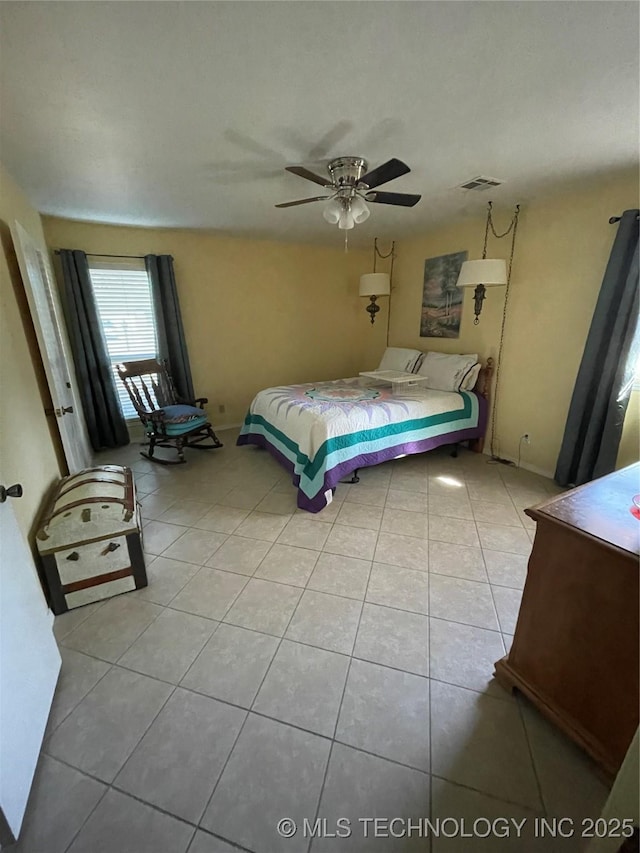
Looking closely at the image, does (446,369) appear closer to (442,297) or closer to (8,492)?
(442,297)

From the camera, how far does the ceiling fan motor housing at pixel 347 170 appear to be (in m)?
1.95

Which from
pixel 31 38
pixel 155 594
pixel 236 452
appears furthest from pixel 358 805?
pixel 236 452

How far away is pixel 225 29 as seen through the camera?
1114 mm

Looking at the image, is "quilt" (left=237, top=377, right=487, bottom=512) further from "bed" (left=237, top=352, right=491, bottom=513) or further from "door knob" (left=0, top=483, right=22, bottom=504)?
"door knob" (left=0, top=483, right=22, bottom=504)

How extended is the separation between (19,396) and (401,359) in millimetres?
3494

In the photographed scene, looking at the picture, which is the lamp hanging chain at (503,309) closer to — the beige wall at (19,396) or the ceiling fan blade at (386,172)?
the ceiling fan blade at (386,172)

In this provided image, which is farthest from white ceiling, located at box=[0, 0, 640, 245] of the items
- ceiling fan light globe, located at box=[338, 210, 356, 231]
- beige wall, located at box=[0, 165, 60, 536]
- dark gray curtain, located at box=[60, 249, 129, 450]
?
dark gray curtain, located at box=[60, 249, 129, 450]

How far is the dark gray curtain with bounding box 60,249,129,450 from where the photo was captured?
3238 mm

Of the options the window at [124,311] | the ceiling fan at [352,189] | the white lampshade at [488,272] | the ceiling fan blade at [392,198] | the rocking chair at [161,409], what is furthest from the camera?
the window at [124,311]

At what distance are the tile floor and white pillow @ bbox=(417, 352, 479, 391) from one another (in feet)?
5.18

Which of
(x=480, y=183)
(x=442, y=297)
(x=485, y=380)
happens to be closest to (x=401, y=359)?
(x=442, y=297)

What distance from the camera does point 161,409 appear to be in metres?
3.46

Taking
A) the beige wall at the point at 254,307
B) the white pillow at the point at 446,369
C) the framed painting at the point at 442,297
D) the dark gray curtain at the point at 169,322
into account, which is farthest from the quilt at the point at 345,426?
the beige wall at the point at 254,307

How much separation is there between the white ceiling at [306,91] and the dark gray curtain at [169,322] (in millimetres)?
1130
